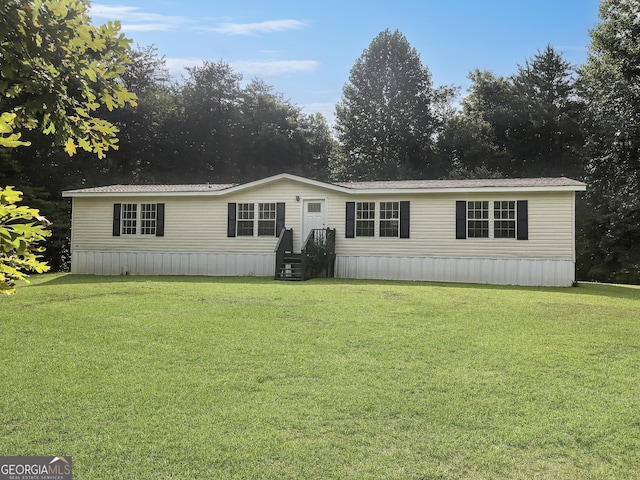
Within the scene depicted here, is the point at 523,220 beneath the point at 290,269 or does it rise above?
above

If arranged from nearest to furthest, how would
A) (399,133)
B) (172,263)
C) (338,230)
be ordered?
(338,230)
(172,263)
(399,133)

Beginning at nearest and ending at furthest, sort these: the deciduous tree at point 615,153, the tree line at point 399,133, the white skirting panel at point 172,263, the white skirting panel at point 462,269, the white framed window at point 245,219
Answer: the white skirting panel at point 462,269 → the white skirting panel at point 172,263 → the white framed window at point 245,219 → the deciduous tree at point 615,153 → the tree line at point 399,133

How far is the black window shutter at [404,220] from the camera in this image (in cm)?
1540

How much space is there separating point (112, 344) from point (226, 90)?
28.3 meters

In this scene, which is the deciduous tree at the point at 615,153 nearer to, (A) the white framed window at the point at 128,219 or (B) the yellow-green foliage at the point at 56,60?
(A) the white framed window at the point at 128,219

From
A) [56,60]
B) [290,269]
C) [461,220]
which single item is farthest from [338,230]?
[56,60]

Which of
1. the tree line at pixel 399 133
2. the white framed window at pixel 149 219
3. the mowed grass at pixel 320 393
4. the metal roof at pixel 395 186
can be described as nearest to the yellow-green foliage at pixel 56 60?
the mowed grass at pixel 320 393

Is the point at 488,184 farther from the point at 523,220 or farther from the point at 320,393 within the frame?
the point at 320,393

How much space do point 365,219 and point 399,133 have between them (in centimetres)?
1670

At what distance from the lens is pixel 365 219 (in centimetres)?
1589

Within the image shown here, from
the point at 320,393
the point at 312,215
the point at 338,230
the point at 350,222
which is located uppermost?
the point at 312,215

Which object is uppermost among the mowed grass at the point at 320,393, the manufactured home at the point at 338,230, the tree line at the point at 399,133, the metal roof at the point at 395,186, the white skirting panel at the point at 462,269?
the tree line at the point at 399,133

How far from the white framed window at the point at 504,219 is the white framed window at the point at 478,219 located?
0.77ft

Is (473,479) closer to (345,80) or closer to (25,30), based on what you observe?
(25,30)
